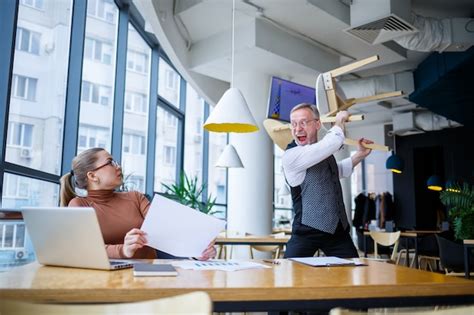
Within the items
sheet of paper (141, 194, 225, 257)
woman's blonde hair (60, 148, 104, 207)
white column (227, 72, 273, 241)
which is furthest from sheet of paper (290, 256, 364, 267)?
white column (227, 72, 273, 241)

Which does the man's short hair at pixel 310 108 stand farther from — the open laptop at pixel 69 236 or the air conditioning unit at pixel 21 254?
the air conditioning unit at pixel 21 254

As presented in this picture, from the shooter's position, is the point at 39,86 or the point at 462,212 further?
the point at 462,212

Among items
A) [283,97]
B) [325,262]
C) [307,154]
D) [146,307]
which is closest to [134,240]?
[325,262]

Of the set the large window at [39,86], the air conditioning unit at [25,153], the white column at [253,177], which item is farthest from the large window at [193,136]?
the air conditioning unit at [25,153]

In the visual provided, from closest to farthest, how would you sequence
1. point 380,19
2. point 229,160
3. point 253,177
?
point 380,19
point 229,160
point 253,177

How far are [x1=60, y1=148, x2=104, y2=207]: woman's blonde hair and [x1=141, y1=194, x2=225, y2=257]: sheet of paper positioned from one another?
0.56 metres

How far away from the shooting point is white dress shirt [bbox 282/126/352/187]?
230 cm

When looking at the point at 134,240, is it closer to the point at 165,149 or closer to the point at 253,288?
the point at 253,288

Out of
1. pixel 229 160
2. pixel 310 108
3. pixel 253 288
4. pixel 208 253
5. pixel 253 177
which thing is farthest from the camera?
pixel 253 177

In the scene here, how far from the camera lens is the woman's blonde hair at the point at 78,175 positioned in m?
2.09

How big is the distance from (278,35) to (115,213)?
431 centimetres

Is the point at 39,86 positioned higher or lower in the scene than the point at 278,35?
lower

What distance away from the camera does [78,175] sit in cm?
211

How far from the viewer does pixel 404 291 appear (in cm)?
124
